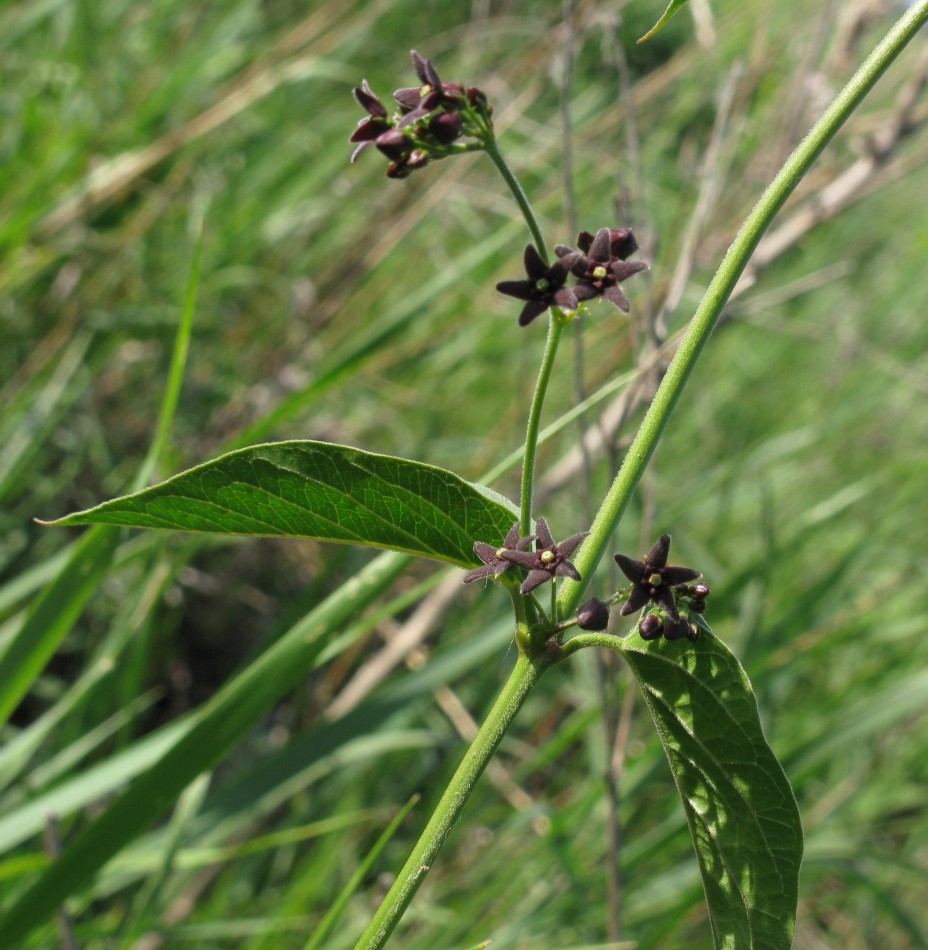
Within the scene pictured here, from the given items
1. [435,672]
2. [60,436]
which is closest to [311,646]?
[435,672]

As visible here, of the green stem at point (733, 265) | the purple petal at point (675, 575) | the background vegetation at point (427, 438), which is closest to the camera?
the green stem at point (733, 265)

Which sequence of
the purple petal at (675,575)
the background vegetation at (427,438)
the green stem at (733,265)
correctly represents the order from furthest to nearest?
the background vegetation at (427,438) < the purple petal at (675,575) < the green stem at (733,265)

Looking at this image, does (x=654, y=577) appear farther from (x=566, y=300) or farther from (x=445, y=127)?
(x=445, y=127)

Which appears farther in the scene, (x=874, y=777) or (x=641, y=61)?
(x=641, y=61)

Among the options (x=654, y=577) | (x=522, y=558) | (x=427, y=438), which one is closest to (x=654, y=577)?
(x=654, y=577)

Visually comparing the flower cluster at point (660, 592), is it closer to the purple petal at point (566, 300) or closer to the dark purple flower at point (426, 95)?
the purple petal at point (566, 300)

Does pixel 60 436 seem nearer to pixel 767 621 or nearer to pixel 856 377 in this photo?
pixel 767 621


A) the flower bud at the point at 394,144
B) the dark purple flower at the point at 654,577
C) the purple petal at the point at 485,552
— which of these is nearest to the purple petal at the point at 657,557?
the dark purple flower at the point at 654,577
